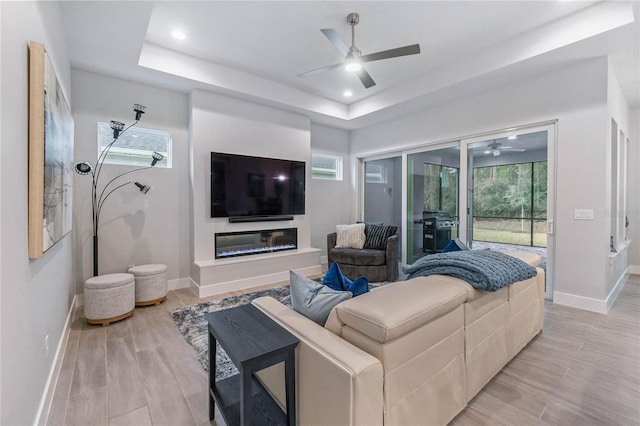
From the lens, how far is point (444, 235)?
498cm

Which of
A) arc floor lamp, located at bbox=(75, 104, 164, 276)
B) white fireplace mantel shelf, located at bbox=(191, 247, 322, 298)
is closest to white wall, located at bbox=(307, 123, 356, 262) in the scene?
white fireplace mantel shelf, located at bbox=(191, 247, 322, 298)

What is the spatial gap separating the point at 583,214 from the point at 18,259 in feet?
15.9

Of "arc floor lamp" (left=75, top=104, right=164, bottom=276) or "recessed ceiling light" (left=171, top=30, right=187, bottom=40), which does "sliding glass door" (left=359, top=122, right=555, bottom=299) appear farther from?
"arc floor lamp" (left=75, top=104, right=164, bottom=276)

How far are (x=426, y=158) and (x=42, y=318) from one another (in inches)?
205

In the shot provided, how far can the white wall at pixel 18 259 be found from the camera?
3.62ft

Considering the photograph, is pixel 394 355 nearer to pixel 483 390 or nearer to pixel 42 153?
pixel 483 390

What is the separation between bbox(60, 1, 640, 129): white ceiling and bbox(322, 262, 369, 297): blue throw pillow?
8.48 ft

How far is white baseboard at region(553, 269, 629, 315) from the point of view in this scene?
127 inches

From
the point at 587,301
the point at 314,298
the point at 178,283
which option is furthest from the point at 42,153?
the point at 587,301

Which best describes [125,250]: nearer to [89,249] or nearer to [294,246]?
[89,249]

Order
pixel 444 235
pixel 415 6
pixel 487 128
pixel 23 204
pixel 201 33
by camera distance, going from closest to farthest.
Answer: pixel 23 204 → pixel 415 6 → pixel 201 33 → pixel 487 128 → pixel 444 235

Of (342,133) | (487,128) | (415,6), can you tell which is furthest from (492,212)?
(342,133)

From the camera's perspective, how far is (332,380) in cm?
113

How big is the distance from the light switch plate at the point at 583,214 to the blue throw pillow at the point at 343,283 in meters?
3.20
